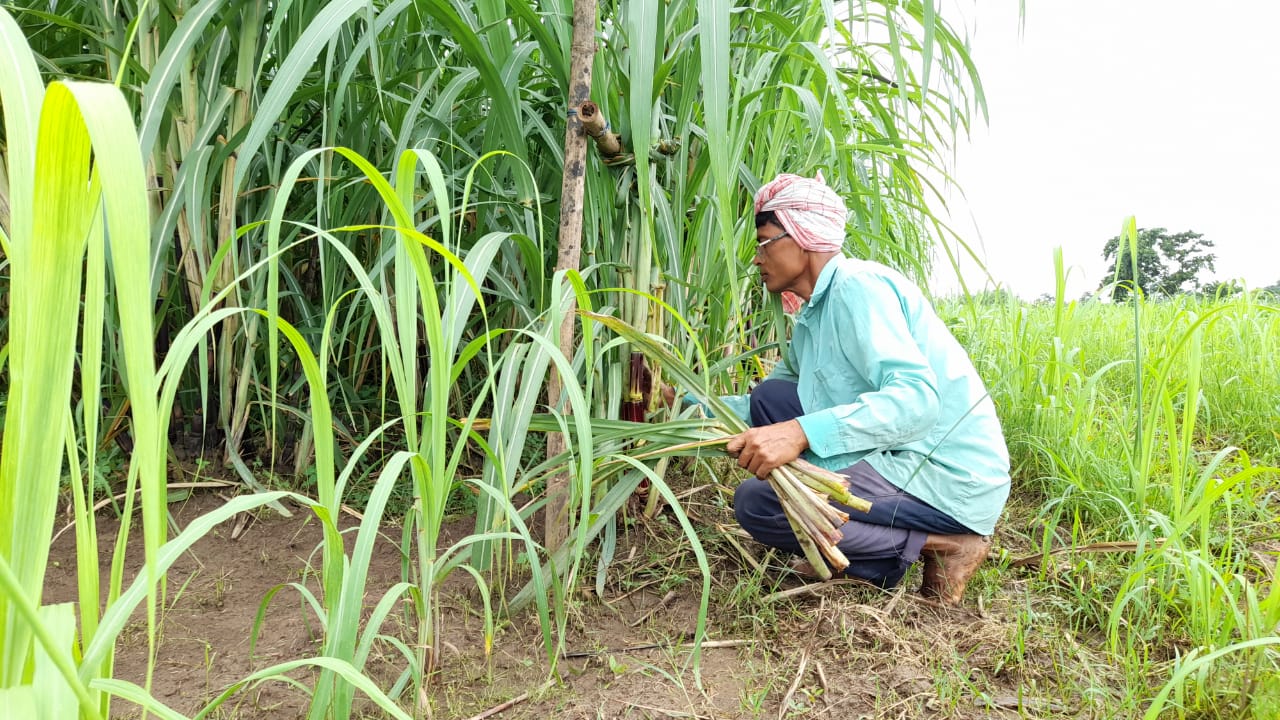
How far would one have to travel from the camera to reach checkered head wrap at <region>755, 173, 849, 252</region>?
140 centimetres

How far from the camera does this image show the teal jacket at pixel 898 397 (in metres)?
1.31

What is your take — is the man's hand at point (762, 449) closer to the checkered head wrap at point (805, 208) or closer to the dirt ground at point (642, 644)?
the dirt ground at point (642, 644)

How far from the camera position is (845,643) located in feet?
4.09

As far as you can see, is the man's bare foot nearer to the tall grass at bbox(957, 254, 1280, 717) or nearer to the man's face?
the tall grass at bbox(957, 254, 1280, 717)

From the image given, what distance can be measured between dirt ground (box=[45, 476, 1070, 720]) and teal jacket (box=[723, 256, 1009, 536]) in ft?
0.70

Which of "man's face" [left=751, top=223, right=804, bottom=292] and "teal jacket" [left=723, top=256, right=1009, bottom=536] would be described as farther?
"man's face" [left=751, top=223, right=804, bottom=292]

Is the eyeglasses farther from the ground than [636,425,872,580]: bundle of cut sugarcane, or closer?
farther from the ground

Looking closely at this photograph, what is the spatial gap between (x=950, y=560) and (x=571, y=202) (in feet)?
3.20

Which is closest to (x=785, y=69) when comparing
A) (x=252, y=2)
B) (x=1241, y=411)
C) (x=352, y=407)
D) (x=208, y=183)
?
(x=252, y=2)

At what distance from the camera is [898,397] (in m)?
1.30

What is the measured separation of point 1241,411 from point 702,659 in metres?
1.80

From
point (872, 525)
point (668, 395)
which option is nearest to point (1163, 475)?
point (872, 525)

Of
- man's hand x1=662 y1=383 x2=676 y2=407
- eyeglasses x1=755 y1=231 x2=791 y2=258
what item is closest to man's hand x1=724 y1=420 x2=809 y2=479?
man's hand x1=662 y1=383 x2=676 y2=407

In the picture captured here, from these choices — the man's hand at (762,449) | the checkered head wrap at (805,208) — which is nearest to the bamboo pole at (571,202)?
the man's hand at (762,449)
